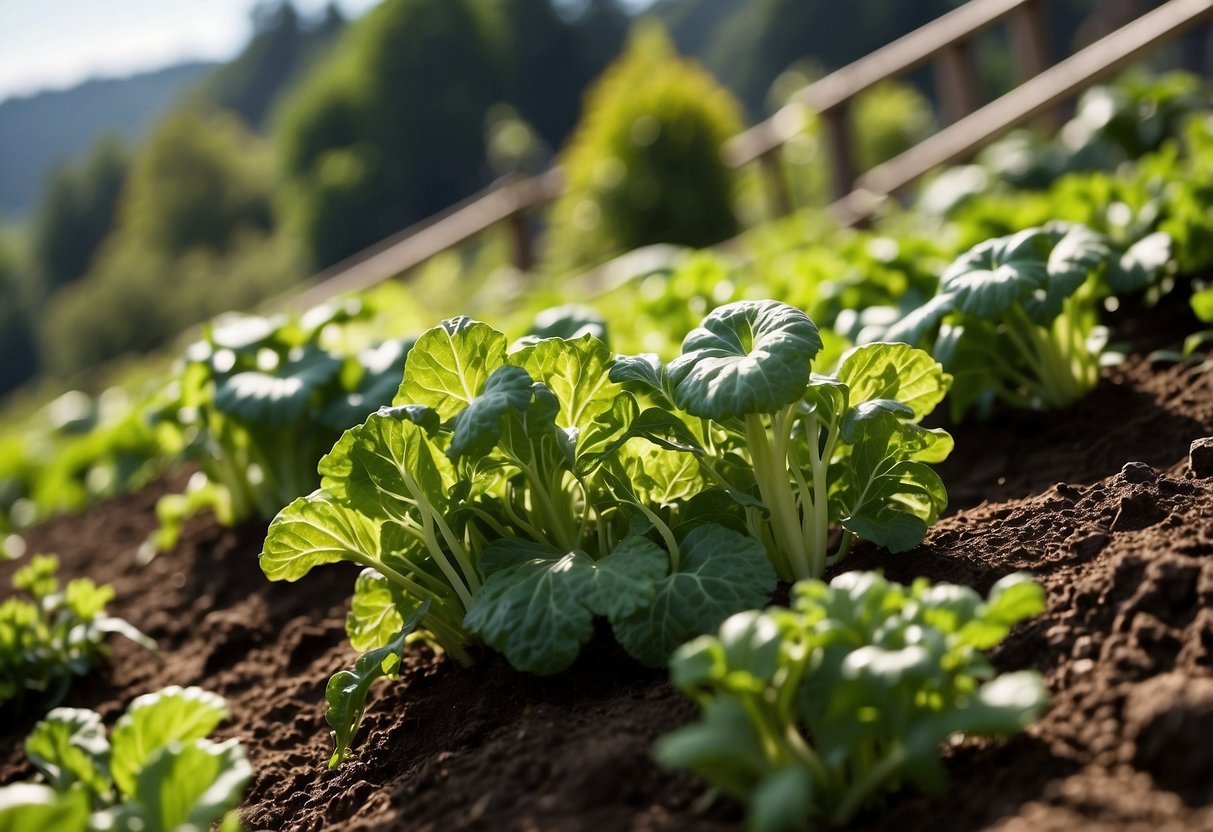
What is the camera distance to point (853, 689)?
1315 millimetres

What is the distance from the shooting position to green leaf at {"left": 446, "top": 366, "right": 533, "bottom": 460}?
5.56 ft

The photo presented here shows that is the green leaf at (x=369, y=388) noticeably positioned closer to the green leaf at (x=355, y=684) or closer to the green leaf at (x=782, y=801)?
the green leaf at (x=355, y=684)

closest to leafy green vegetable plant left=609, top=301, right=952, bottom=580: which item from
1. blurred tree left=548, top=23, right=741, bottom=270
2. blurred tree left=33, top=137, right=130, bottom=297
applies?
blurred tree left=548, top=23, right=741, bottom=270

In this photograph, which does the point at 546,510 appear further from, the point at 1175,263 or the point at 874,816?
the point at 1175,263

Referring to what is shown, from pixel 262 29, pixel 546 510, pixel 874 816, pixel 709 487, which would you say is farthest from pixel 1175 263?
pixel 262 29

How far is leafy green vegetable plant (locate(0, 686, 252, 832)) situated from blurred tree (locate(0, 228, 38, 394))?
75701 millimetres

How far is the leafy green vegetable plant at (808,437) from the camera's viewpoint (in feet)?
6.09

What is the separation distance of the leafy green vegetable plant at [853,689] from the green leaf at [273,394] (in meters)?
1.73

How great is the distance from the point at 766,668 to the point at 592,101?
315 inches

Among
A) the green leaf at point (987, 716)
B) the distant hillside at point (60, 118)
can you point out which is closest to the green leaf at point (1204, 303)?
the green leaf at point (987, 716)

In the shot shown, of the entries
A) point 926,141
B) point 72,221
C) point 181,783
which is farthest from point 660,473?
point 72,221

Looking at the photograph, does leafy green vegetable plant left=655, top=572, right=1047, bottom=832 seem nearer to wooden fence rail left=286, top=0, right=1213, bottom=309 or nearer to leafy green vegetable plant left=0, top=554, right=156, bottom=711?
leafy green vegetable plant left=0, top=554, right=156, bottom=711

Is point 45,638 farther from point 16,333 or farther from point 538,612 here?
point 16,333

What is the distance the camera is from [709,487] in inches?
80.6
